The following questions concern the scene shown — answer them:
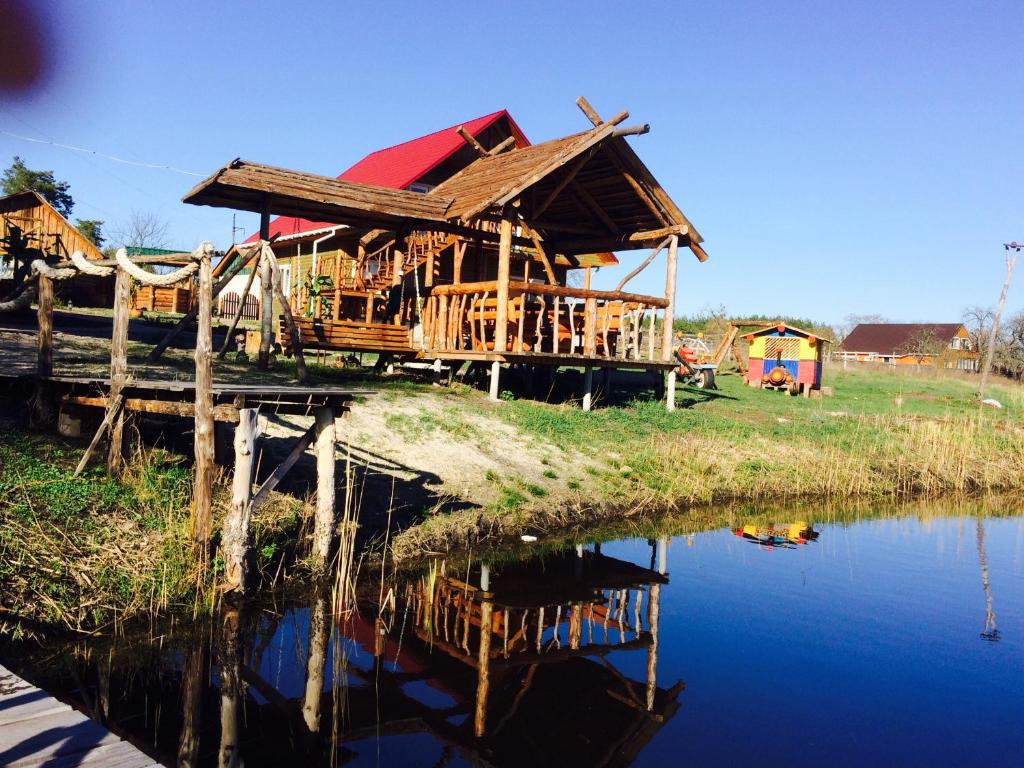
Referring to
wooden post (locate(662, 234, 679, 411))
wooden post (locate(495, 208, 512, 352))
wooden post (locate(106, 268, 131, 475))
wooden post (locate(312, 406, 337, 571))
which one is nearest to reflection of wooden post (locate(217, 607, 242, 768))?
wooden post (locate(312, 406, 337, 571))

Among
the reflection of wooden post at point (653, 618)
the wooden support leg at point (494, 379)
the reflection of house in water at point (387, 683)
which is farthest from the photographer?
the wooden support leg at point (494, 379)

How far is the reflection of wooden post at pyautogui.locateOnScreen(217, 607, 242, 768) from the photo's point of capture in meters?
5.71

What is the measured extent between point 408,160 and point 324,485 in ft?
69.4

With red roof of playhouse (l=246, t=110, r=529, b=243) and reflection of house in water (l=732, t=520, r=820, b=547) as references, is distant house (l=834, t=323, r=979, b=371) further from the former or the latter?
reflection of house in water (l=732, t=520, r=820, b=547)

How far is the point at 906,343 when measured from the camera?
70.8 meters

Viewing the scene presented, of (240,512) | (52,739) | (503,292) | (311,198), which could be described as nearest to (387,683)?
(240,512)

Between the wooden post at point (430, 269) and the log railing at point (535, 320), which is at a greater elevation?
the wooden post at point (430, 269)

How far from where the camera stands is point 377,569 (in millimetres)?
9477

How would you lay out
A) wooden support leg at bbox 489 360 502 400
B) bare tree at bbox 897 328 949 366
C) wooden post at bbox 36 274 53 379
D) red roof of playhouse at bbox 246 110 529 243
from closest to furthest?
wooden post at bbox 36 274 53 379, wooden support leg at bbox 489 360 502 400, red roof of playhouse at bbox 246 110 529 243, bare tree at bbox 897 328 949 366

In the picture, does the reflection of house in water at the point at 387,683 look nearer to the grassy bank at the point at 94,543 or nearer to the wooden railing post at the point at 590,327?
the grassy bank at the point at 94,543

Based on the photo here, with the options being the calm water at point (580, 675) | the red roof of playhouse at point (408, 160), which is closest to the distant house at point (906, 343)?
the red roof of playhouse at point (408, 160)

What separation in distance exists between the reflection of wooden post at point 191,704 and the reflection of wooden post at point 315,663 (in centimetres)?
74

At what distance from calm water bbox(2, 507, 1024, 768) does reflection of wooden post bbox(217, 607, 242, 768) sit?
0.02 meters

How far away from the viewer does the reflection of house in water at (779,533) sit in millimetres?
12791
